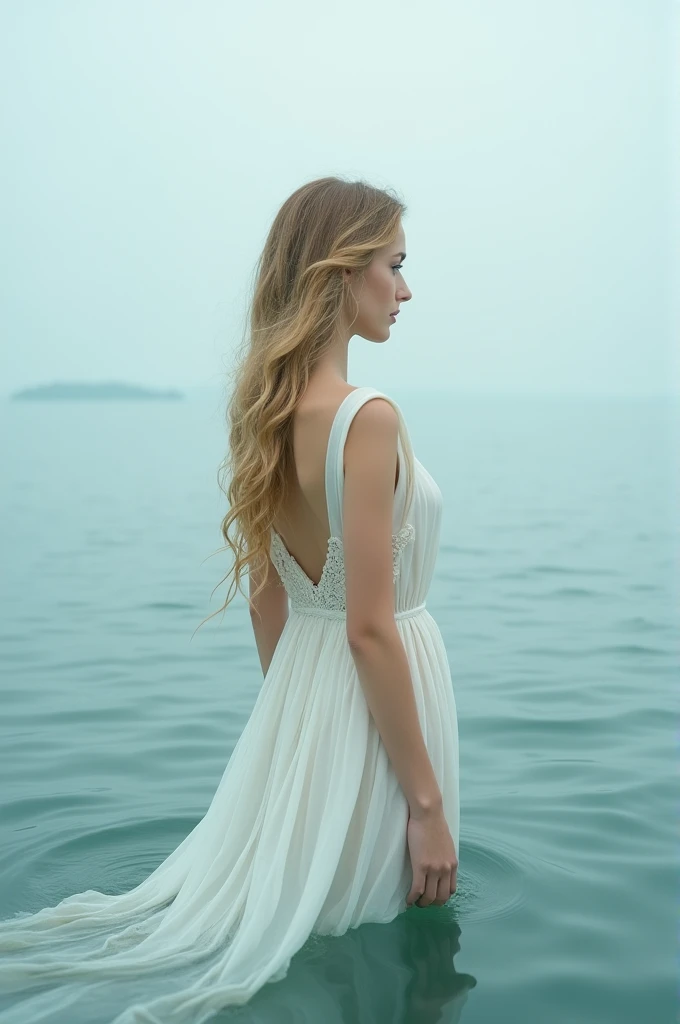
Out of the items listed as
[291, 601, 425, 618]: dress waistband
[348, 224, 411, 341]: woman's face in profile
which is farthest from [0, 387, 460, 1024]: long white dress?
[348, 224, 411, 341]: woman's face in profile

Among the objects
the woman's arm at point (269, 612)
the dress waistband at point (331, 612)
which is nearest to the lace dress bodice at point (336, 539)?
the dress waistband at point (331, 612)

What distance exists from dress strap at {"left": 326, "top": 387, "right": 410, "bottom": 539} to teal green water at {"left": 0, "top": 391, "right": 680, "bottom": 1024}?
2.42 ft

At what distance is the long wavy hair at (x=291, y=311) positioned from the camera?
2203mm

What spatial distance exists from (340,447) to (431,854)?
759 mm

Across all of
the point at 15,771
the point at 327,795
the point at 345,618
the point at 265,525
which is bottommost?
the point at 15,771

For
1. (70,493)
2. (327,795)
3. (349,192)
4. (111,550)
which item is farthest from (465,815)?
(70,493)

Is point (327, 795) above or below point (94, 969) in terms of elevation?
above

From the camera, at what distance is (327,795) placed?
221cm

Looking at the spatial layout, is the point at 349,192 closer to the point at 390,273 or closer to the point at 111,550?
the point at 390,273

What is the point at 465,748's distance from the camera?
417 centimetres

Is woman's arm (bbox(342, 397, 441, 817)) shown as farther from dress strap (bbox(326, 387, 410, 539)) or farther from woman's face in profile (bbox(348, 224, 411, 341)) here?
woman's face in profile (bbox(348, 224, 411, 341))

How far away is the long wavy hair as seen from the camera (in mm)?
2203

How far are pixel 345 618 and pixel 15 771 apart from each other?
6.57 ft

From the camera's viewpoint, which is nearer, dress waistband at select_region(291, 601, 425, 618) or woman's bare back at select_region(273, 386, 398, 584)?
woman's bare back at select_region(273, 386, 398, 584)
